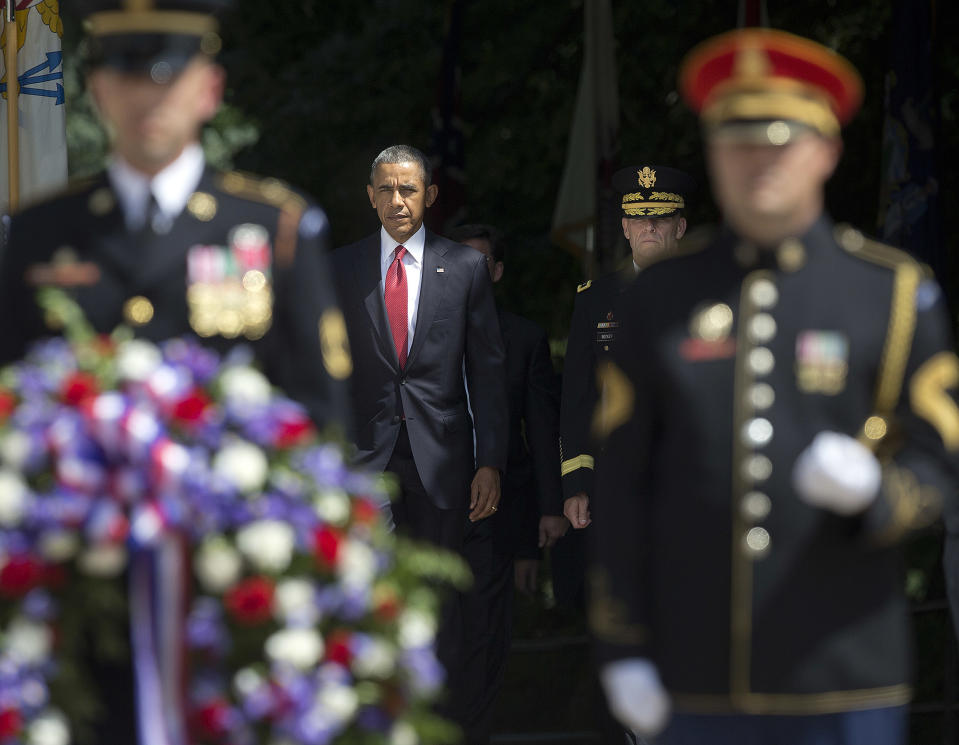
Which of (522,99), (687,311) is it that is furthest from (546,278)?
(687,311)

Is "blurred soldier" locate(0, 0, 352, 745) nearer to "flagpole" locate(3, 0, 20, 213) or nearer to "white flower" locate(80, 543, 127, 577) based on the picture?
"white flower" locate(80, 543, 127, 577)

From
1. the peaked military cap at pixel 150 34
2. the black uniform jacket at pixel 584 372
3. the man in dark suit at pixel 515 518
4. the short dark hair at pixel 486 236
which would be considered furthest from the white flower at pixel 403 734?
the short dark hair at pixel 486 236

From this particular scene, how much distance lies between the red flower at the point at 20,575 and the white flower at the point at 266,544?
0.38m

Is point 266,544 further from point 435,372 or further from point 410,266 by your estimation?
point 410,266

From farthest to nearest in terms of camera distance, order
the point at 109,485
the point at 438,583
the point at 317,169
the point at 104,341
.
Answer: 1. the point at 317,169
2. the point at 438,583
3. the point at 104,341
4. the point at 109,485

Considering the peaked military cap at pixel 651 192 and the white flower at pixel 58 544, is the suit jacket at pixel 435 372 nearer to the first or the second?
the peaked military cap at pixel 651 192

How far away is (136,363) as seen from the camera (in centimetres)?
374

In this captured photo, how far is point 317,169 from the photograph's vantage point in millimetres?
15891

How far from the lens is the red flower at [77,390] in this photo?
3680mm

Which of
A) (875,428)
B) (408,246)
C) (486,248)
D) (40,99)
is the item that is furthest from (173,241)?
(40,99)

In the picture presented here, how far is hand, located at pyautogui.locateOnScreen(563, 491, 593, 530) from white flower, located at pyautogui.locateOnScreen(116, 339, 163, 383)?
174 inches

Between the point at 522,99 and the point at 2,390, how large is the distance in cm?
1137

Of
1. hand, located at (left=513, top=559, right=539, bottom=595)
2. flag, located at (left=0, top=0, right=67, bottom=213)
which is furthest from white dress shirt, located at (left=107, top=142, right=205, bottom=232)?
flag, located at (left=0, top=0, right=67, bottom=213)

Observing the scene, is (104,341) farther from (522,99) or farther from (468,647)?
(522,99)
